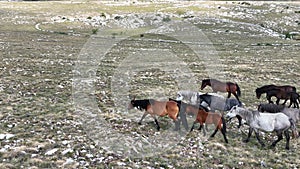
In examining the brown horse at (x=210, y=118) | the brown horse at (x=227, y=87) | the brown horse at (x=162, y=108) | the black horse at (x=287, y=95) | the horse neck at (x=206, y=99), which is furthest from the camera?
the brown horse at (x=227, y=87)

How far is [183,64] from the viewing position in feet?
98.3

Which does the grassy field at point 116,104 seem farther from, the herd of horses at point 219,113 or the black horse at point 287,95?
the black horse at point 287,95

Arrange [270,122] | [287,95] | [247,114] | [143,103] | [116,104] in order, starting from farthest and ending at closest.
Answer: [116,104], [287,95], [143,103], [247,114], [270,122]

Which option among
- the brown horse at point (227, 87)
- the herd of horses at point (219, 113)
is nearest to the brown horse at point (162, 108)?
the herd of horses at point (219, 113)

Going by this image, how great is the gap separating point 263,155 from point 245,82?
498 inches

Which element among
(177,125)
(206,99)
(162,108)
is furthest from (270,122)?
(162,108)

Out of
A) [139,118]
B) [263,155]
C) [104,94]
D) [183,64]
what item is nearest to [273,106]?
[263,155]

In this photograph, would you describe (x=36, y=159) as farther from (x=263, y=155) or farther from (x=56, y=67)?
(x=56, y=67)

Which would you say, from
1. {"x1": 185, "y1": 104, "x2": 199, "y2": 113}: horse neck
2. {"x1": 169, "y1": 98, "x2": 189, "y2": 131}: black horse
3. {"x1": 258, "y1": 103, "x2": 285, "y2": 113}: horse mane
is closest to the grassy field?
{"x1": 169, "y1": 98, "x2": 189, "y2": 131}: black horse

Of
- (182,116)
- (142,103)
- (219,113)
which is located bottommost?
(182,116)

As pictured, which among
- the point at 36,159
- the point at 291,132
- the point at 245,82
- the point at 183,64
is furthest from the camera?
the point at 183,64

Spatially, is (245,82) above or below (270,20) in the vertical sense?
below

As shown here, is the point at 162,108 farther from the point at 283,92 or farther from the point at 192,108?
the point at 283,92

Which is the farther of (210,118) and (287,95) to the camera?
(287,95)
